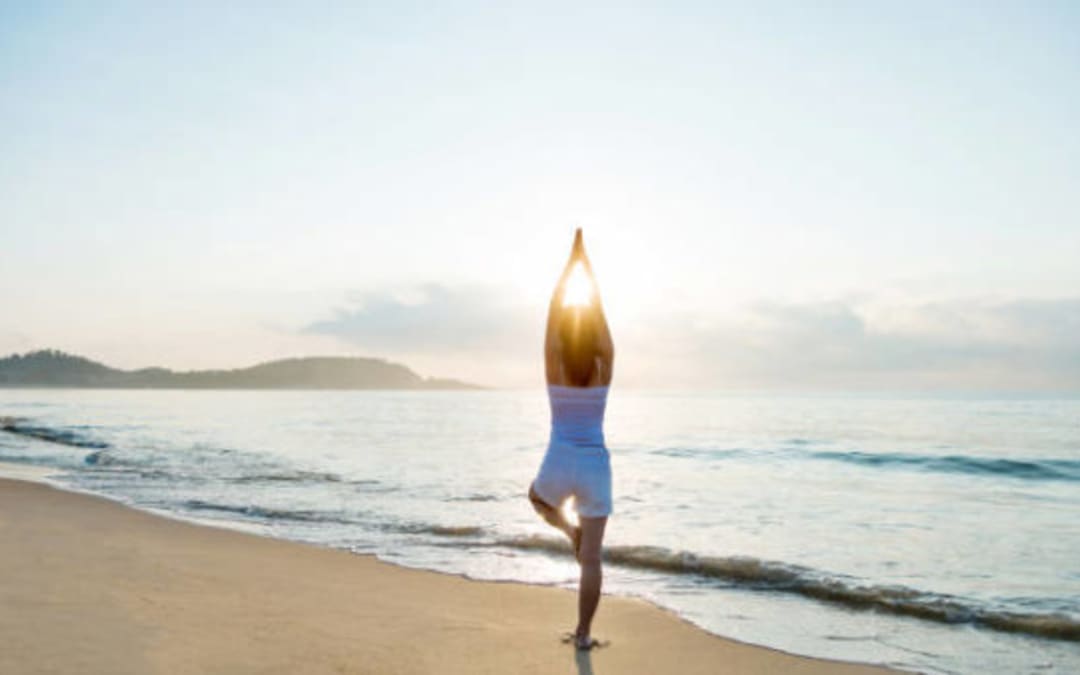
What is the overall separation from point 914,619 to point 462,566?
4337 millimetres

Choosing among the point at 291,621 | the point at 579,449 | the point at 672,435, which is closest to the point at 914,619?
the point at 579,449

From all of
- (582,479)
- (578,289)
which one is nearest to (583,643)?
(582,479)

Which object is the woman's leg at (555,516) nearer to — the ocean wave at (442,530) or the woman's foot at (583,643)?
the woman's foot at (583,643)

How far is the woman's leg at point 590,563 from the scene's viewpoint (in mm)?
5551

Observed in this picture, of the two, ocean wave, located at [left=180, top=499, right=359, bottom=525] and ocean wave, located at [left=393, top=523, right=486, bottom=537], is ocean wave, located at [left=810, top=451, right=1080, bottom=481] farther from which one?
ocean wave, located at [left=180, top=499, right=359, bottom=525]

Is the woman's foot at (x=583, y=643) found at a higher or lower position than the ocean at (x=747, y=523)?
higher

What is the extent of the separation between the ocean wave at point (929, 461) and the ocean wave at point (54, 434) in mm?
18860

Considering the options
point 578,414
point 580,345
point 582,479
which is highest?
point 580,345

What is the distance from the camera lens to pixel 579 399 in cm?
543

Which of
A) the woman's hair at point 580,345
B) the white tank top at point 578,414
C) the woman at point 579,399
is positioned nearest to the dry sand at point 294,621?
the woman at point 579,399

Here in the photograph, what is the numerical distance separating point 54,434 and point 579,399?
33567mm

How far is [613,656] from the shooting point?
5.77m

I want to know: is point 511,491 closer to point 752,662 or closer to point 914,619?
point 914,619

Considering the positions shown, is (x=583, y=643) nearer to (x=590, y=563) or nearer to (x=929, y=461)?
(x=590, y=563)
